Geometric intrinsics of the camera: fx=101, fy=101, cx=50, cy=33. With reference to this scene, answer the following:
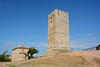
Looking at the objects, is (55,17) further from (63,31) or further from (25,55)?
(25,55)

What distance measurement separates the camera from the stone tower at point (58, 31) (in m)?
24.7

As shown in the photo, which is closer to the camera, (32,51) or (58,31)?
(58,31)

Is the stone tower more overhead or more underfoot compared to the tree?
more overhead

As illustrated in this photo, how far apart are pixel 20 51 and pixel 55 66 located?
2760 cm

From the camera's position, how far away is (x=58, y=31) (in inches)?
990

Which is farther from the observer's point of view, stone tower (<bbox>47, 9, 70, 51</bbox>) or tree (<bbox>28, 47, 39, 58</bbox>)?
tree (<bbox>28, 47, 39, 58</bbox>)

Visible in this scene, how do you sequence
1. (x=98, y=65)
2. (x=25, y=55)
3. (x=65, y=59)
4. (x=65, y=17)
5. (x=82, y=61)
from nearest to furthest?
1. (x=98, y=65)
2. (x=82, y=61)
3. (x=65, y=59)
4. (x=65, y=17)
5. (x=25, y=55)

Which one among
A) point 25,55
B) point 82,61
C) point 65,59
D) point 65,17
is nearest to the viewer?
point 82,61

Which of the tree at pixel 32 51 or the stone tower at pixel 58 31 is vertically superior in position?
the stone tower at pixel 58 31

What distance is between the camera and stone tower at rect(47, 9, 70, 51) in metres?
24.7

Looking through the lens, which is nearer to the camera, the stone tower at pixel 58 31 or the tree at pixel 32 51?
the stone tower at pixel 58 31

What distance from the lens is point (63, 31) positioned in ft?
85.3

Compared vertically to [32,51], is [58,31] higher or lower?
higher

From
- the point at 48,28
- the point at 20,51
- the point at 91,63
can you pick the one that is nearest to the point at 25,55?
the point at 20,51
